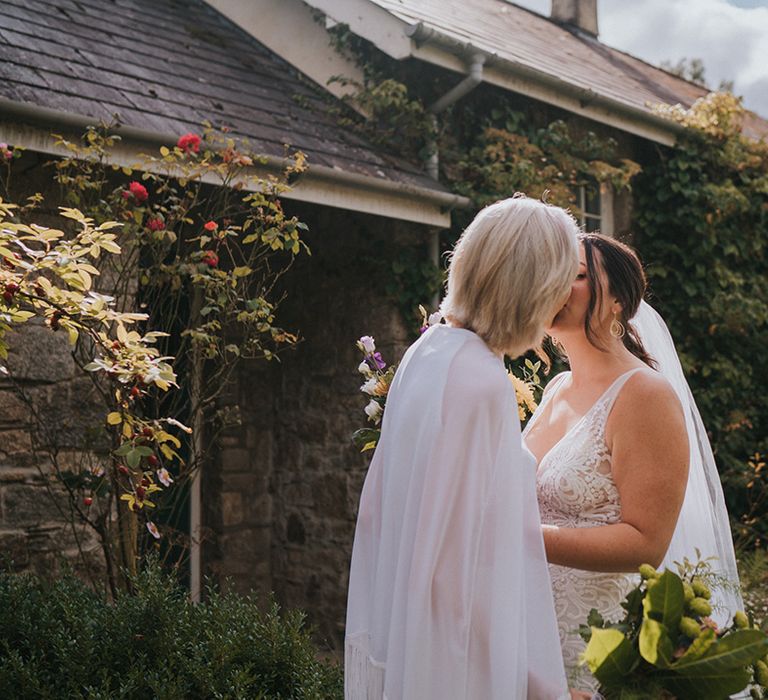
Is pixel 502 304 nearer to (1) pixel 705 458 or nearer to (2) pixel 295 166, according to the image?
(1) pixel 705 458

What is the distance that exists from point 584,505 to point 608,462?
0.15 m

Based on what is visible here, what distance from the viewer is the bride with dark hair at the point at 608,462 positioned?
2.62 meters

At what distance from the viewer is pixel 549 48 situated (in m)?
9.66

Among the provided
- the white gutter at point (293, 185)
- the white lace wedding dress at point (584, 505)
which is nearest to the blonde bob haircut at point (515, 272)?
the white lace wedding dress at point (584, 505)

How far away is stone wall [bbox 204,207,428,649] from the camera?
679 cm

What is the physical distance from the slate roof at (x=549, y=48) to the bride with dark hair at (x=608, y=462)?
3859mm

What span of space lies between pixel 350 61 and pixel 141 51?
1.62 metres

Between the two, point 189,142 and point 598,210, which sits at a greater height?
point 598,210

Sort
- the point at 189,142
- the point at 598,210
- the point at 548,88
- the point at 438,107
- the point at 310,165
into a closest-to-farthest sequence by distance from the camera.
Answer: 1. the point at 189,142
2. the point at 310,165
3. the point at 438,107
4. the point at 548,88
5. the point at 598,210

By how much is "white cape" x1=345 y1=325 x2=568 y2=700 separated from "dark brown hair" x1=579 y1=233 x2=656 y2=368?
874 millimetres

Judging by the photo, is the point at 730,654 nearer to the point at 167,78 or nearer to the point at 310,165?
the point at 310,165

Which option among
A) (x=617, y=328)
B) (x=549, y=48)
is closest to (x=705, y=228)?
(x=549, y=48)

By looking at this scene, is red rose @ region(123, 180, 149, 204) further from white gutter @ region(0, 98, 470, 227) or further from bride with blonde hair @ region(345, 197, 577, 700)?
bride with blonde hair @ region(345, 197, 577, 700)

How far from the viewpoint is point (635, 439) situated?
270 centimetres
